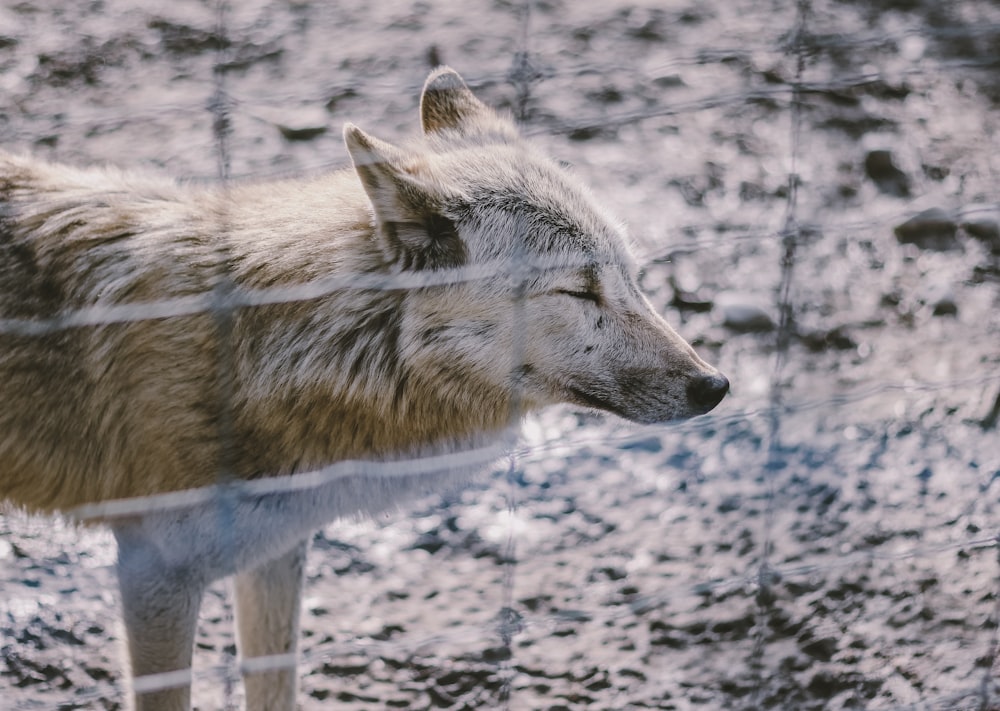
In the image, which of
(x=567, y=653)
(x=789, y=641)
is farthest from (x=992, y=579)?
(x=567, y=653)

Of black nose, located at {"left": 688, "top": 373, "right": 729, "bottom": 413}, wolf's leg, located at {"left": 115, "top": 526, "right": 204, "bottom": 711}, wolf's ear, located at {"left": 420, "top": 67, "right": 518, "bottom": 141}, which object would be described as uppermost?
wolf's ear, located at {"left": 420, "top": 67, "right": 518, "bottom": 141}

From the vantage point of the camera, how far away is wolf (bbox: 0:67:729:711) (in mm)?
2945

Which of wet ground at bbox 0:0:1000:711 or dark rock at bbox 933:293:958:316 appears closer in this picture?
wet ground at bbox 0:0:1000:711

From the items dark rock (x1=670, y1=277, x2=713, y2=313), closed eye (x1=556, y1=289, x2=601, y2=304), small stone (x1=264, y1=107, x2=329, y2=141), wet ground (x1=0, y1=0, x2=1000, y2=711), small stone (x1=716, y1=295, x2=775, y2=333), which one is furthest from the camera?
small stone (x1=264, y1=107, x2=329, y2=141)

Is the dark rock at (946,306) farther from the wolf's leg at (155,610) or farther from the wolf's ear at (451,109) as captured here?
the wolf's leg at (155,610)

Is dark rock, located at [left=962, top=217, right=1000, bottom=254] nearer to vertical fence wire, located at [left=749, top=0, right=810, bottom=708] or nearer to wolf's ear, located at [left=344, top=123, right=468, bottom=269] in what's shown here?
vertical fence wire, located at [left=749, top=0, right=810, bottom=708]

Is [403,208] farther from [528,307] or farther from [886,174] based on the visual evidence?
[886,174]

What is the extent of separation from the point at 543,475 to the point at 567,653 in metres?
0.96

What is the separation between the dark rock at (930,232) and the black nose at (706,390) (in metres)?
3.58

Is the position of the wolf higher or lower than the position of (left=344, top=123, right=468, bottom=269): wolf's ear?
lower

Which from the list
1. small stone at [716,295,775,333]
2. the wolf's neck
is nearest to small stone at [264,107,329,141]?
small stone at [716,295,775,333]

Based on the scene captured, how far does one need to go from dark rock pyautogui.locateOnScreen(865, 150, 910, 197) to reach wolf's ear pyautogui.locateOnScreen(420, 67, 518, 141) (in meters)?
3.84

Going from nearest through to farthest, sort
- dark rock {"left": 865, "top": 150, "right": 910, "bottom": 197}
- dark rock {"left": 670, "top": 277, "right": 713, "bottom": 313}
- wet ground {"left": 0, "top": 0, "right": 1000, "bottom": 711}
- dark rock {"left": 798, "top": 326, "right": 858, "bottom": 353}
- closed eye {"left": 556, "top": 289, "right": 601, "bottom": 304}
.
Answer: closed eye {"left": 556, "top": 289, "right": 601, "bottom": 304}
wet ground {"left": 0, "top": 0, "right": 1000, "bottom": 711}
dark rock {"left": 798, "top": 326, "right": 858, "bottom": 353}
dark rock {"left": 670, "top": 277, "right": 713, "bottom": 313}
dark rock {"left": 865, "top": 150, "right": 910, "bottom": 197}

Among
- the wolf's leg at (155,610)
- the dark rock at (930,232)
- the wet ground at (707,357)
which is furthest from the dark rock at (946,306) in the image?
the wolf's leg at (155,610)
